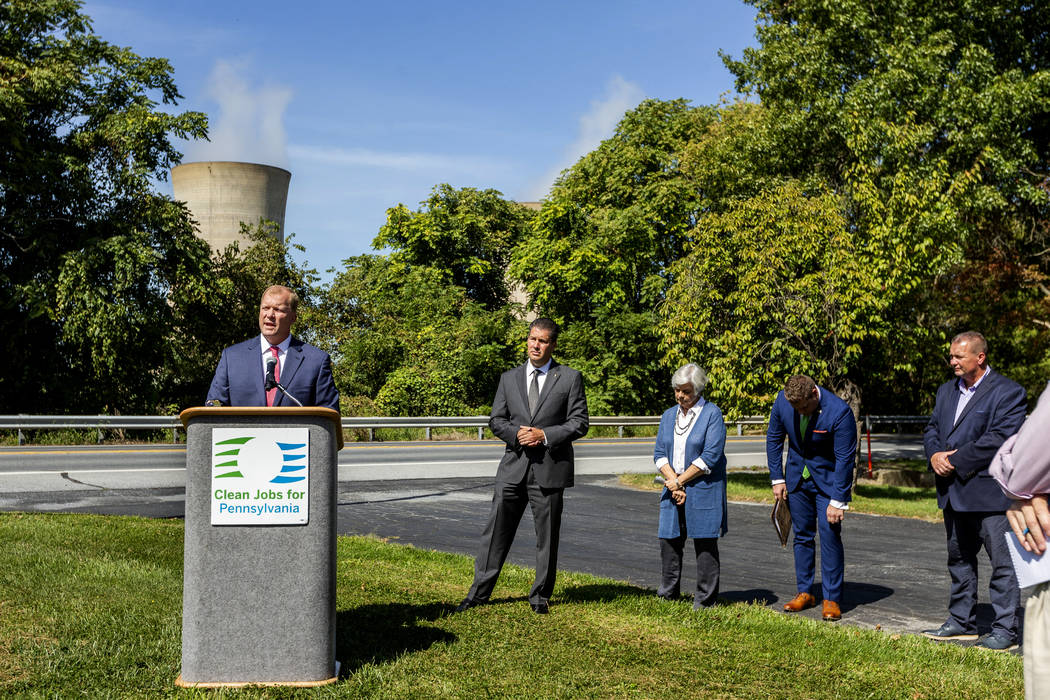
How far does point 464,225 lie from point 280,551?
119 ft

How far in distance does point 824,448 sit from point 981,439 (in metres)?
1.14

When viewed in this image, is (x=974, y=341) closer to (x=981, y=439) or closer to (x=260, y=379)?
(x=981, y=439)

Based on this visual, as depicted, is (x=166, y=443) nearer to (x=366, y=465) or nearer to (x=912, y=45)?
(x=366, y=465)

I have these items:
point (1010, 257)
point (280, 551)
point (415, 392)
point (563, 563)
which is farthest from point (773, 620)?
point (415, 392)

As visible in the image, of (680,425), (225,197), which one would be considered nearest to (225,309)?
(225,197)

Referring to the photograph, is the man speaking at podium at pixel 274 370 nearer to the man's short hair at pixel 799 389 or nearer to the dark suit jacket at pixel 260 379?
the dark suit jacket at pixel 260 379

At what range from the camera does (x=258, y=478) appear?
184 inches

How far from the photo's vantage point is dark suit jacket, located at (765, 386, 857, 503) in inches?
293

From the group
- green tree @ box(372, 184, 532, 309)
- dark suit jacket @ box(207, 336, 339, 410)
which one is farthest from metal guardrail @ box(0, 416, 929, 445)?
dark suit jacket @ box(207, 336, 339, 410)

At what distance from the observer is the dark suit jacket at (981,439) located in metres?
6.89

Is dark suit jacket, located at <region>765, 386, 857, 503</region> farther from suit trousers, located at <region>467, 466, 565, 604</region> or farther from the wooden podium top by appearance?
the wooden podium top

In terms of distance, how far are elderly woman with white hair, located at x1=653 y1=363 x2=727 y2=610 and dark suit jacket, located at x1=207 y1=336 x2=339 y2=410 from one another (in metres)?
3.10

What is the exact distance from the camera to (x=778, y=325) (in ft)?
56.5

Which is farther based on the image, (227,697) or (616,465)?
(616,465)
